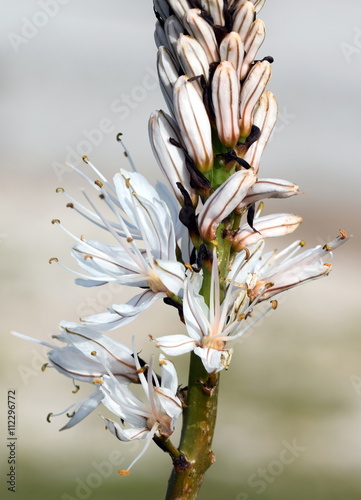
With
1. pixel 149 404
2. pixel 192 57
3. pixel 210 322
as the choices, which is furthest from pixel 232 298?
pixel 192 57

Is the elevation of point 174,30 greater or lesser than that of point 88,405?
greater

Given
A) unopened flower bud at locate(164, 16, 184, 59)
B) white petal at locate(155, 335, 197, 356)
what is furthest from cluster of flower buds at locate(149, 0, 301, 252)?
white petal at locate(155, 335, 197, 356)

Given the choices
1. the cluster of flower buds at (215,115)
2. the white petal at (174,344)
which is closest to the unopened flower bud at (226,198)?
the cluster of flower buds at (215,115)

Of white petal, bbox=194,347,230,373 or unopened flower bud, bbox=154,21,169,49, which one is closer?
white petal, bbox=194,347,230,373

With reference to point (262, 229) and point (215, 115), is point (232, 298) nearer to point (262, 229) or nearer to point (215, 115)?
point (262, 229)

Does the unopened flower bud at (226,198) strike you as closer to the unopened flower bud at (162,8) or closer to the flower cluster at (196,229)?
the flower cluster at (196,229)

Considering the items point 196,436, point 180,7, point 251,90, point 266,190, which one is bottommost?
point 196,436

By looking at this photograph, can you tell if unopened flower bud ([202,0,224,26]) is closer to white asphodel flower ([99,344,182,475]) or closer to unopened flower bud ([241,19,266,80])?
unopened flower bud ([241,19,266,80])
